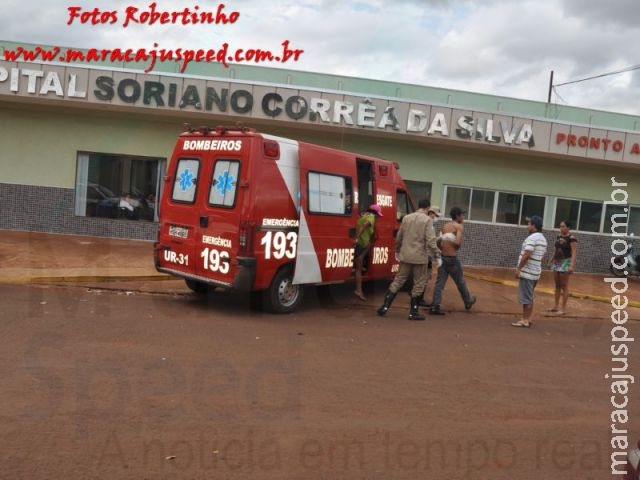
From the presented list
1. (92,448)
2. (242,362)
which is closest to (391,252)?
(242,362)

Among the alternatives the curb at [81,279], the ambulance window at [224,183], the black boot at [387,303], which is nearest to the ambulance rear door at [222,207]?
the ambulance window at [224,183]

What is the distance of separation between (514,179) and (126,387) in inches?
555

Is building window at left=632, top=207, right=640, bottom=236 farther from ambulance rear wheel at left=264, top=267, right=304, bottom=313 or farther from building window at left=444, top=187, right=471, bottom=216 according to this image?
ambulance rear wheel at left=264, top=267, right=304, bottom=313

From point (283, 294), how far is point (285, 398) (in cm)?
353

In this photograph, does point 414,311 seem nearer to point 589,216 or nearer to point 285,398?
point 285,398

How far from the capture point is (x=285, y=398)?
4.95 metres

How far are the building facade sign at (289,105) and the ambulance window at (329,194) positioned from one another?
5.66 m

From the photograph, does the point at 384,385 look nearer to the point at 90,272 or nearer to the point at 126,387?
the point at 126,387

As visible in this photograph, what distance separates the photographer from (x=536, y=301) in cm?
1145

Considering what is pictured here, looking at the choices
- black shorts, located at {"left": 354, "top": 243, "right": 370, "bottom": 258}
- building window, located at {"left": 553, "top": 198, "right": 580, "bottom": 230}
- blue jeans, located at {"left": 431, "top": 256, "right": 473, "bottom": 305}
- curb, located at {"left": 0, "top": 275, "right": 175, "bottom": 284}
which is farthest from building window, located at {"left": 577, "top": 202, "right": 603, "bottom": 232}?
curb, located at {"left": 0, "top": 275, "right": 175, "bottom": 284}

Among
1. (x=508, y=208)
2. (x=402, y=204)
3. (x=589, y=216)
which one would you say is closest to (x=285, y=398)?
(x=402, y=204)

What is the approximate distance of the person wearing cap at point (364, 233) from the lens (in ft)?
30.8

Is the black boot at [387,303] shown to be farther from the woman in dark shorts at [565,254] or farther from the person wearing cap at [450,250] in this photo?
the woman in dark shorts at [565,254]

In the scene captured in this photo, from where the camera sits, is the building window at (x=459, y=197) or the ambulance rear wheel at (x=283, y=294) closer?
the ambulance rear wheel at (x=283, y=294)
